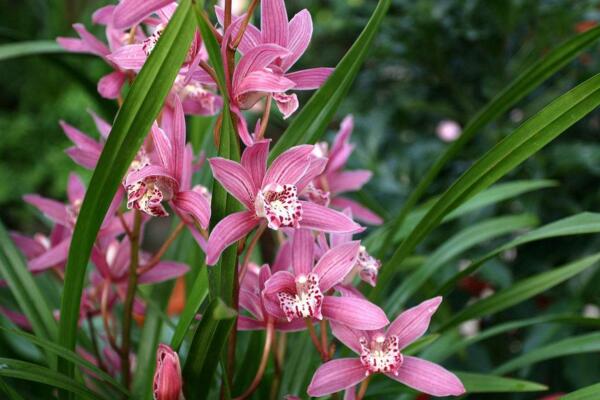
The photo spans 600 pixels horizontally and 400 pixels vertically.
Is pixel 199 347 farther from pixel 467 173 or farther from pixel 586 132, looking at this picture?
pixel 586 132

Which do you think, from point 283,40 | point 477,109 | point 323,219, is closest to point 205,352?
point 323,219

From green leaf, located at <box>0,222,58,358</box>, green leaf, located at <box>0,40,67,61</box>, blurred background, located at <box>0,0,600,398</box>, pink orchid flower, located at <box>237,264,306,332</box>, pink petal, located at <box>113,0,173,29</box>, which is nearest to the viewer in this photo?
pink petal, located at <box>113,0,173,29</box>

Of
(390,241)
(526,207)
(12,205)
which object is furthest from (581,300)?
(12,205)

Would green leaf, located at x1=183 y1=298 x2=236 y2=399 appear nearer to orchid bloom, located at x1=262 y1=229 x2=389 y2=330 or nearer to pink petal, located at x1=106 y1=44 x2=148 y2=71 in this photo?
orchid bloom, located at x1=262 y1=229 x2=389 y2=330

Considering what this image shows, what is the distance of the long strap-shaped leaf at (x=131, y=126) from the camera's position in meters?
0.52

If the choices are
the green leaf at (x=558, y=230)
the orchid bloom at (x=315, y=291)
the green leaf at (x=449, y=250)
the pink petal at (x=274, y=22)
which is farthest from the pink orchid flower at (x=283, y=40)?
the green leaf at (x=449, y=250)

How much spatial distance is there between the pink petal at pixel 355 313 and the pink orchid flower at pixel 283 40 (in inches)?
5.9

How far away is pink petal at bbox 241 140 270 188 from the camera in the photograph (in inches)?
20.8

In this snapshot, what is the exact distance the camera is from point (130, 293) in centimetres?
68

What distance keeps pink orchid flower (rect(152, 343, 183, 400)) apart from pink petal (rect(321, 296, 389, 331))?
12 centimetres

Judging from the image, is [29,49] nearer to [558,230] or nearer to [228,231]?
[228,231]

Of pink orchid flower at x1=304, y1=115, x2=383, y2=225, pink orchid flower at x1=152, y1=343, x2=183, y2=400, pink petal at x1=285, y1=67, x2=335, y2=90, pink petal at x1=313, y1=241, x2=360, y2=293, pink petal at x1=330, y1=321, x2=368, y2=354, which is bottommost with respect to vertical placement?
pink orchid flower at x1=152, y1=343, x2=183, y2=400

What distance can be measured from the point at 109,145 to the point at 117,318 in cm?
49

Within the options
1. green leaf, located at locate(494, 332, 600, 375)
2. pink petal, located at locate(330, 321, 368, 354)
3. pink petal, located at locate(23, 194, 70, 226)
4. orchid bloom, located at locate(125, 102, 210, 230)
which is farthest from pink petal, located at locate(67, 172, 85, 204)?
green leaf, located at locate(494, 332, 600, 375)
